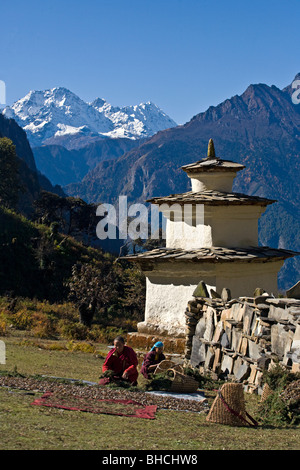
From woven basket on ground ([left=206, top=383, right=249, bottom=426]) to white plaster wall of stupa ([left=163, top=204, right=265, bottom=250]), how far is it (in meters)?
7.00

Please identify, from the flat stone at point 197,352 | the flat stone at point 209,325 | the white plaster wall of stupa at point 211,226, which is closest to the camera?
the flat stone at point 209,325

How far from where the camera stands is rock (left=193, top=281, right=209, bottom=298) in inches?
488

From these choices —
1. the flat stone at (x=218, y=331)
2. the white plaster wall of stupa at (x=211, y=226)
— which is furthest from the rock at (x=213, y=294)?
the white plaster wall of stupa at (x=211, y=226)

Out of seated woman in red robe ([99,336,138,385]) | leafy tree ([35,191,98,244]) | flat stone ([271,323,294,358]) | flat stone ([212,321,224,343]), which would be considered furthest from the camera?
leafy tree ([35,191,98,244])

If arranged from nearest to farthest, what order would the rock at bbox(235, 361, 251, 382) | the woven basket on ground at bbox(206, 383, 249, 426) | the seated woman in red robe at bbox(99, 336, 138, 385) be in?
the woven basket on ground at bbox(206, 383, 249, 426), the seated woman in red robe at bbox(99, 336, 138, 385), the rock at bbox(235, 361, 251, 382)

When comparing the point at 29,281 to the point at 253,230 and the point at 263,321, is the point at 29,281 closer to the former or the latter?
the point at 253,230

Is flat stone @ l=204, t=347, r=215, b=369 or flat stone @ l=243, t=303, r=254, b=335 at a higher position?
flat stone @ l=243, t=303, r=254, b=335

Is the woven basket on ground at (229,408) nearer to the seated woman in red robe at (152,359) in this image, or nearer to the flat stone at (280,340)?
the flat stone at (280,340)

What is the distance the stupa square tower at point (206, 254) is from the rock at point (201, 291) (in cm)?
71

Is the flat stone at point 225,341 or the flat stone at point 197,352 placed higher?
the flat stone at point 225,341

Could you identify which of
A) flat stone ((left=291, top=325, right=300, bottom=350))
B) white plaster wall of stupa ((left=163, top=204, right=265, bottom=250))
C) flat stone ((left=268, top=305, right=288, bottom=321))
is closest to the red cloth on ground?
flat stone ((left=268, top=305, right=288, bottom=321))

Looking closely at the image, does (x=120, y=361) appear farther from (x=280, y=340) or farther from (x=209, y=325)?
(x=209, y=325)

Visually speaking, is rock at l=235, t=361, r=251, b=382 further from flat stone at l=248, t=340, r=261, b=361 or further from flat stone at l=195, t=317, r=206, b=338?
flat stone at l=195, t=317, r=206, b=338

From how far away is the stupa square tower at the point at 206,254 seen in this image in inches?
529
